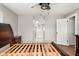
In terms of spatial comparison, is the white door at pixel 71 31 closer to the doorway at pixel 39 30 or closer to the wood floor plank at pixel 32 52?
the doorway at pixel 39 30

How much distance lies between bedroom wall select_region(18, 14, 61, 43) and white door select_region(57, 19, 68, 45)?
1.94 ft

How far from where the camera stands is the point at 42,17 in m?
8.34

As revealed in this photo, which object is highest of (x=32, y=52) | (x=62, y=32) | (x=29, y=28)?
(x=29, y=28)

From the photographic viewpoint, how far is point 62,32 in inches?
306

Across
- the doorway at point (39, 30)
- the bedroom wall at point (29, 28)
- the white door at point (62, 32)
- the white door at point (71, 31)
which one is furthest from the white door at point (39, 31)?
the white door at point (71, 31)

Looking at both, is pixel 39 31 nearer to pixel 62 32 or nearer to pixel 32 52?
pixel 62 32

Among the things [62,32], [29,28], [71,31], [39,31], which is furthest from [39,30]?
[71,31]

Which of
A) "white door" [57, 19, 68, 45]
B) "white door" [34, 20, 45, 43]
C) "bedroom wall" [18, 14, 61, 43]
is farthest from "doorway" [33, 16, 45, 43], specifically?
"white door" [57, 19, 68, 45]

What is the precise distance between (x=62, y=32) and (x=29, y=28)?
240 cm

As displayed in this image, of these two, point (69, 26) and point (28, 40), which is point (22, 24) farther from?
point (69, 26)

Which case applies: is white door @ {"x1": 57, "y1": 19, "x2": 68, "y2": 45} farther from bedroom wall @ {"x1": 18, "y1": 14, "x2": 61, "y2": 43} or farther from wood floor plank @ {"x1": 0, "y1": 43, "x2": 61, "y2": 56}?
wood floor plank @ {"x1": 0, "y1": 43, "x2": 61, "y2": 56}

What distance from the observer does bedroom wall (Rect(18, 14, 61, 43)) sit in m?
8.35

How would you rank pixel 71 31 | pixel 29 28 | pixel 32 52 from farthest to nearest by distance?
pixel 29 28 → pixel 71 31 → pixel 32 52

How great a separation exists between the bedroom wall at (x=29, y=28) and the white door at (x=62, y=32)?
0.59 metres
